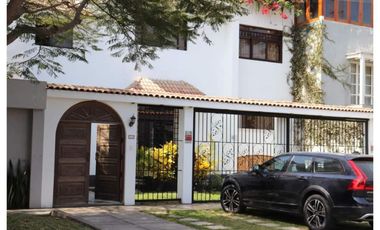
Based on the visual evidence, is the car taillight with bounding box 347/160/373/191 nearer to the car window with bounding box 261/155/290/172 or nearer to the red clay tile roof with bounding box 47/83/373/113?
the car window with bounding box 261/155/290/172

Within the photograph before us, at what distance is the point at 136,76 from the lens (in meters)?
20.2

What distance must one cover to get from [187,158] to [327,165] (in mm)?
4862

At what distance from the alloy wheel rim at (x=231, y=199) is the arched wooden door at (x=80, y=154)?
2833mm

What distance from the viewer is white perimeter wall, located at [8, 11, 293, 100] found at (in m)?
19.2

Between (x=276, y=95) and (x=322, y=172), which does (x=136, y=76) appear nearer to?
(x=276, y=95)

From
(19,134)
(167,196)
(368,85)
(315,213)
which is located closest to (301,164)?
(315,213)

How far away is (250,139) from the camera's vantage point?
2116 centimetres

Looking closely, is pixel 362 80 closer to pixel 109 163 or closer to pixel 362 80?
pixel 362 80

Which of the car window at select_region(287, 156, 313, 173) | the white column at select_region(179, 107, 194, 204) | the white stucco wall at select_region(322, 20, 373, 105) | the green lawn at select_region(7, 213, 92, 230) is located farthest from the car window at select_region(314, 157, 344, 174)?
the white stucco wall at select_region(322, 20, 373, 105)

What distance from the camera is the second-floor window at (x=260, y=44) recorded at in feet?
76.6

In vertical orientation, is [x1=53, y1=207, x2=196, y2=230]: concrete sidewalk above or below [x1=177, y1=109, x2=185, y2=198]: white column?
below

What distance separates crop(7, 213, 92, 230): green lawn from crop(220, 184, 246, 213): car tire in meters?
4.24

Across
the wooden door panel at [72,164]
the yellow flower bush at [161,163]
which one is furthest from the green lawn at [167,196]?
the wooden door panel at [72,164]

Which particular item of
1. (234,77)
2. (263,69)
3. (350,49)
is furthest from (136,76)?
(350,49)
